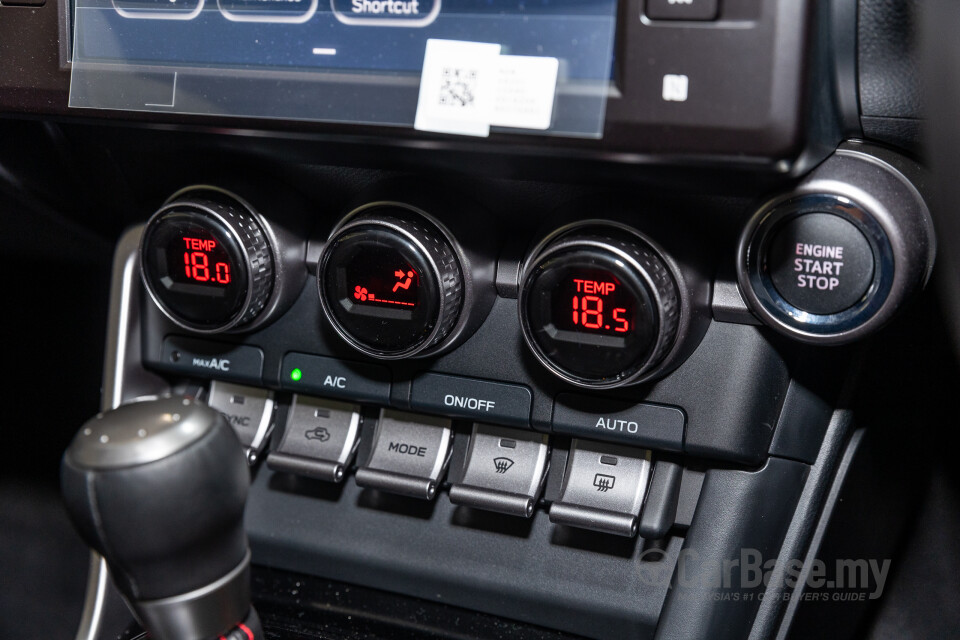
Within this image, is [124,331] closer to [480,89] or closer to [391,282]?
[391,282]

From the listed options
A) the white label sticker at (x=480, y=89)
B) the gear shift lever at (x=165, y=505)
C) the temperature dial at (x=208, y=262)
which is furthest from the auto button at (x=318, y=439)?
the white label sticker at (x=480, y=89)

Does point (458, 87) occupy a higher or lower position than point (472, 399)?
higher

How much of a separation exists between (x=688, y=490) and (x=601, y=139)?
0.32 meters

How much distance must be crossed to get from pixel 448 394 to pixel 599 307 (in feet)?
0.57

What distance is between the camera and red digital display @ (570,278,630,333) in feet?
2.14

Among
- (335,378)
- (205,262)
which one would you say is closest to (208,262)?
(205,262)

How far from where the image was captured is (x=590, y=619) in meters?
0.76

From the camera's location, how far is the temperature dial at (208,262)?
761 millimetres

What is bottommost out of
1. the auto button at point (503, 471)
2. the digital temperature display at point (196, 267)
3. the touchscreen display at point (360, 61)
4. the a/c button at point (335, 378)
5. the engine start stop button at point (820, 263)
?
the auto button at point (503, 471)

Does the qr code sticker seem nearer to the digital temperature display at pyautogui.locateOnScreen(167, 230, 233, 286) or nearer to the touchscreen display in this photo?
the touchscreen display

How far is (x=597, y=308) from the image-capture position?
0.66m

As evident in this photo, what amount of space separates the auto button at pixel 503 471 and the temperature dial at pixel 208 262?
0.73 feet

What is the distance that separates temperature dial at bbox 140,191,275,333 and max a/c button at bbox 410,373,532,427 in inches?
6.2

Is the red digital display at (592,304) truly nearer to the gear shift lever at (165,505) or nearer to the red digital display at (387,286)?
the red digital display at (387,286)
